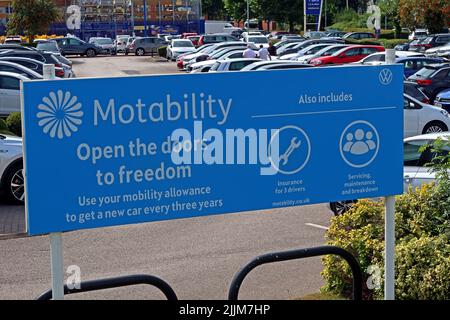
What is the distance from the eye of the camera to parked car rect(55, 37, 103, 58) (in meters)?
57.4

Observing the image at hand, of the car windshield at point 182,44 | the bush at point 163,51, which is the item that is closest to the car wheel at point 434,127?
the car windshield at point 182,44

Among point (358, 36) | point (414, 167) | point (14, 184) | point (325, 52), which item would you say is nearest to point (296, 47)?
point (325, 52)

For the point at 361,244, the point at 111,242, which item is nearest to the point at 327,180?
the point at 361,244

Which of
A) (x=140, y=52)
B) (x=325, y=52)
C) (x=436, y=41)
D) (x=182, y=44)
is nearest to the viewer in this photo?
(x=325, y=52)

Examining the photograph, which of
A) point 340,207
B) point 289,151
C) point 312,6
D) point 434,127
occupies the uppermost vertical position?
point 312,6

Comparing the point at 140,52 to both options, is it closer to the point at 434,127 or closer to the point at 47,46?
the point at 47,46

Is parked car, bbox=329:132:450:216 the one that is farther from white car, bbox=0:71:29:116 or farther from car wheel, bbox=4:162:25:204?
white car, bbox=0:71:29:116

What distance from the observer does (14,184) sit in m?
12.5

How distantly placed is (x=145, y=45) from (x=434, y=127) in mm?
44134

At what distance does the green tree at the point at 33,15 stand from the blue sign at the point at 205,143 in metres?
49.5

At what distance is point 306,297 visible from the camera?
23.8ft

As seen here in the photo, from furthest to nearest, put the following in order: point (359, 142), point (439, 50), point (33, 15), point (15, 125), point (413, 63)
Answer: point (33, 15), point (439, 50), point (413, 63), point (15, 125), point (359, 142)

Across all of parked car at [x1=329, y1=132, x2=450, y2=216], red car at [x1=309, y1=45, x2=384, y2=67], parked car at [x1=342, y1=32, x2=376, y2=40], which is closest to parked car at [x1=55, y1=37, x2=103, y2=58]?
parked car at [x1=342, y1=32, x2=376, y2=40]

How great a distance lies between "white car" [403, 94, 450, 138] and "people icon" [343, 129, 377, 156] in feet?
42.1
